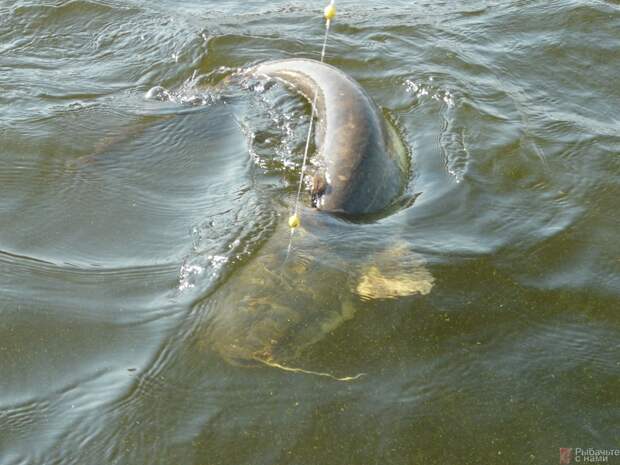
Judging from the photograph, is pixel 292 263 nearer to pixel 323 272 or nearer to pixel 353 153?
pixel 323 272

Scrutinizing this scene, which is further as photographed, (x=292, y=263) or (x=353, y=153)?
(x=353, y=153)

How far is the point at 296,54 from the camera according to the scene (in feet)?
22.0

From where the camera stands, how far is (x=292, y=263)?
3672mm

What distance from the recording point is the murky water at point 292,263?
2.85 meters

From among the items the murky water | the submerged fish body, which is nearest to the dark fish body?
the submerged fish body

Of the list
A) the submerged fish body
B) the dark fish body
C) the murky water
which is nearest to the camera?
the murky water

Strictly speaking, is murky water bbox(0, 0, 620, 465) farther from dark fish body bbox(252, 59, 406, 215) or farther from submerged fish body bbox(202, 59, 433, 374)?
dark fish body bbox(252, 59, 406, 215)

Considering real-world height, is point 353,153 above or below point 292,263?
above

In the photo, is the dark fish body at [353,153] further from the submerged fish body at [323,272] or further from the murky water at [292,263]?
the murky water at [292,263]

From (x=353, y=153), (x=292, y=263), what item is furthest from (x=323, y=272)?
(x=353, y=153)

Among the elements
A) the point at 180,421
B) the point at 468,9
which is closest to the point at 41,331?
the point at 180,421

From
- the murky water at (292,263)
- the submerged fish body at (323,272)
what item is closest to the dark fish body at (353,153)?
the submerged fish body at (323,272)

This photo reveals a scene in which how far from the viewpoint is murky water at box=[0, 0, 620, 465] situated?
2852mm

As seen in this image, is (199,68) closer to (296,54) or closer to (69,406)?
(296,54)
